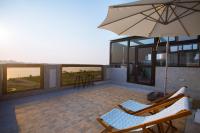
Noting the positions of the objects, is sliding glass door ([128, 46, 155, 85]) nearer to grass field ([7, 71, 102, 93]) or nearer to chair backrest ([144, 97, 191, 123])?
grass field ([7, 71, 102, 93])

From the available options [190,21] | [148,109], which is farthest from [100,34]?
[148,109]

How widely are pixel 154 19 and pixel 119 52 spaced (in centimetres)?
598

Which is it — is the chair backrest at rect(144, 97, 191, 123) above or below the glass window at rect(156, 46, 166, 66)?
below

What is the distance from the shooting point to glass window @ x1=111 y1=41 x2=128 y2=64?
8.64 m

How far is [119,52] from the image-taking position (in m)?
9.02

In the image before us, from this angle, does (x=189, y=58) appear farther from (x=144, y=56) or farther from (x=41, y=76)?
(x=41, y=76)

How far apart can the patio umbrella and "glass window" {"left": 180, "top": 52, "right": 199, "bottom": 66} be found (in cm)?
308

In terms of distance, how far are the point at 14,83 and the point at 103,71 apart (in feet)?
16.5

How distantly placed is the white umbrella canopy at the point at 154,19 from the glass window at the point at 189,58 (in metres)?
3.08

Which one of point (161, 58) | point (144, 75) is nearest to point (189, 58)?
point (161, 58)

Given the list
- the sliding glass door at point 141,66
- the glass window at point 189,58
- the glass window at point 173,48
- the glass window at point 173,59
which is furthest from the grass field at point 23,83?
the glass window at point 189,58

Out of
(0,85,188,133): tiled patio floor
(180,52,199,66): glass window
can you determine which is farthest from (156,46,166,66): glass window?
(0,85,188,133): tiled patio floor

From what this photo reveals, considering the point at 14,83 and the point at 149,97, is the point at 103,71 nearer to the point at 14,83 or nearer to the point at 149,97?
the point at 149,97

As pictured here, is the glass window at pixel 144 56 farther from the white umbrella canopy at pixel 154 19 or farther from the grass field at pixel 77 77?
the white umbrella canopy at pixel 154 19
